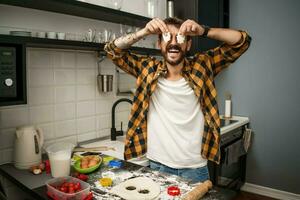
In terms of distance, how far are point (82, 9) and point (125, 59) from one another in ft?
1.28

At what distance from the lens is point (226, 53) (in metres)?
1.46

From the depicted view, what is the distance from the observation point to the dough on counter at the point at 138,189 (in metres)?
1.09

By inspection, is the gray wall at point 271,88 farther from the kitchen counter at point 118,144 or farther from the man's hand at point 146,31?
the man's hand at point 146,31

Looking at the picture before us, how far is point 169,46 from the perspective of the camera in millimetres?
1403

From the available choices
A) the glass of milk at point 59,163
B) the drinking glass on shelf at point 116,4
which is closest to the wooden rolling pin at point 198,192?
the glass of milk at point 59,163

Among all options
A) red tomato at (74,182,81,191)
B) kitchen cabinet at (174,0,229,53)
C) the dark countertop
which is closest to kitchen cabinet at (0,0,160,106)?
the dark countertop

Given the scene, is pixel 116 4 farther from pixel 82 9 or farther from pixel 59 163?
pixel 59 163

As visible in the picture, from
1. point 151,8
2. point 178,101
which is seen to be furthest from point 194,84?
point 151,8

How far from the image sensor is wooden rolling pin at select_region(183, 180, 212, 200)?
1045mm

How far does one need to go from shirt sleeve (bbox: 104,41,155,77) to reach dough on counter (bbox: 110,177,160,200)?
2.09 feet

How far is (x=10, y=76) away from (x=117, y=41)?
58cm

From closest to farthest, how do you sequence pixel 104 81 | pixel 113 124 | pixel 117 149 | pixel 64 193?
pixel 64 193 → pixel 117 149 → pixel 104 81 → pixel 113 124

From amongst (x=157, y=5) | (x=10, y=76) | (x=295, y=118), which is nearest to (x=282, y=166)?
(x=295, y=118)

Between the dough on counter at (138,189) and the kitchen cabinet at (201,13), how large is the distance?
1.56 meters
